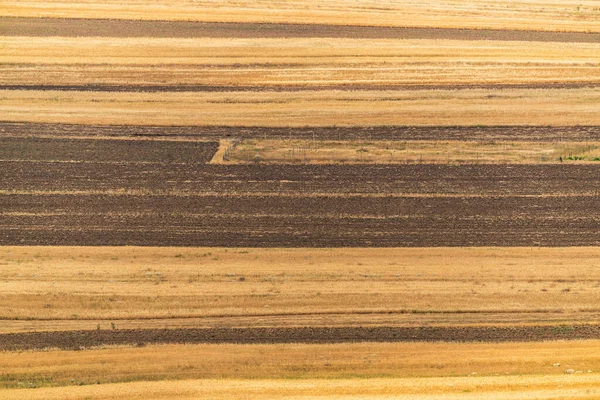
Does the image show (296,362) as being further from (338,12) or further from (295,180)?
(338,12)

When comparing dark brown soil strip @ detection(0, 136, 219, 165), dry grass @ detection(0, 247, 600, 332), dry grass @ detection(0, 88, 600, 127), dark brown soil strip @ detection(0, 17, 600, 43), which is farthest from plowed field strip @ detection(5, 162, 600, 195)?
dark brown soil strip @ detection(0, 17, 600, 43)

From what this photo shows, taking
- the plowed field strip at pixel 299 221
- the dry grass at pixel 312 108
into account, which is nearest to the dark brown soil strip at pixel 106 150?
the dry grass at pixel 312 108

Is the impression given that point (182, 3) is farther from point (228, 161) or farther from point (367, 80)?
point (228, 161)

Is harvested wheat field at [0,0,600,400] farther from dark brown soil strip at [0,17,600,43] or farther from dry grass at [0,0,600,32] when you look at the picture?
dry grass at [0,0,600,32]

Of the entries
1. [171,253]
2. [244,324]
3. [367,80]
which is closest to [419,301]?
[244,324]

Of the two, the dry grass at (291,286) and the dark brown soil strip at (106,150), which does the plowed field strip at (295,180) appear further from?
the dry grass at (291,286)

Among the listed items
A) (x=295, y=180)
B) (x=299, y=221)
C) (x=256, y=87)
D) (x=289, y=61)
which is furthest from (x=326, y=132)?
(x=289, y=61)

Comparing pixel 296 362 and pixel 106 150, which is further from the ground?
pixel 106 150
